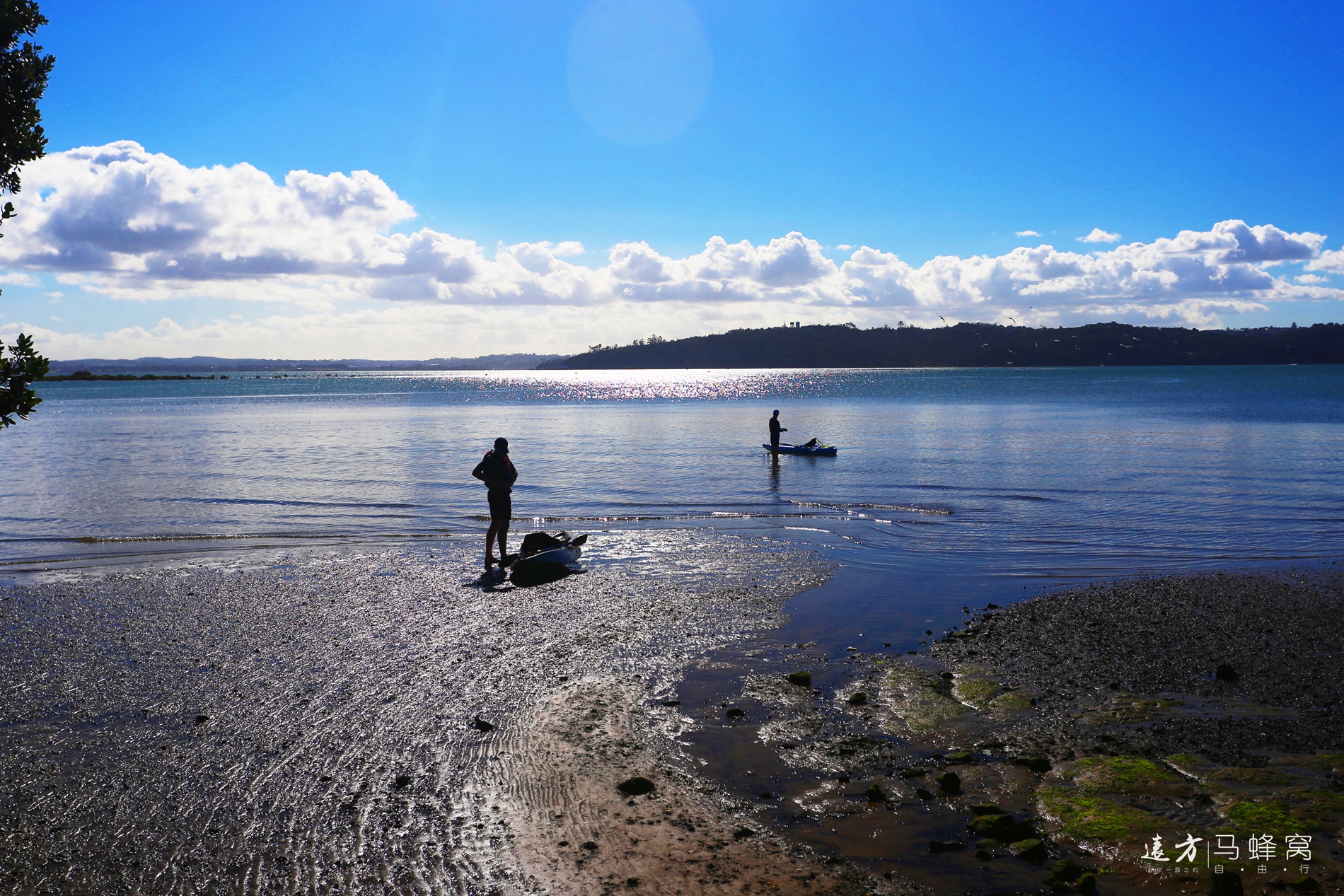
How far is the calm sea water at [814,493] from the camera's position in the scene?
51.3ft

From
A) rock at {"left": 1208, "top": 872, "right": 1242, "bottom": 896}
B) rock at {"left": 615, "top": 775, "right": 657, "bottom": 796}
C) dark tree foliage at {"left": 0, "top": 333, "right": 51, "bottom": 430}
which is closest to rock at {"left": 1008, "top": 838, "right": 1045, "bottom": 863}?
rock at {"left": 1208, "top": 872, "right": 1242, "bottom": 896}

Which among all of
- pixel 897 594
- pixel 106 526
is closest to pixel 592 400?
pixel 106 526

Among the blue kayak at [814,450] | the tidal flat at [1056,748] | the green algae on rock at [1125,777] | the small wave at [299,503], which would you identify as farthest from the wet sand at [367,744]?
the blue kayak at [814,450]

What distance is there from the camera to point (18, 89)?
8766 millimetres

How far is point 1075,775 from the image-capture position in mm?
6523

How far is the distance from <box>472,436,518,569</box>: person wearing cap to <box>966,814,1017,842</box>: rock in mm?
10536

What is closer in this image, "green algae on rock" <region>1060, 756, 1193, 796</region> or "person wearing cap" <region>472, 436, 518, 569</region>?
"green algae on rock" <region>1060, 756, 1193, 796</region>

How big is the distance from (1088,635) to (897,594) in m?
3.04

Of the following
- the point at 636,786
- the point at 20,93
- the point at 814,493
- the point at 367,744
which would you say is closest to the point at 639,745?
the point at 636,786

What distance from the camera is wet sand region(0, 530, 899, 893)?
17.8 feet

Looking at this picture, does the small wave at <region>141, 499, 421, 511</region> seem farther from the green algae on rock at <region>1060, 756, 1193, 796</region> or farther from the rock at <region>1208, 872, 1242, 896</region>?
the rock at <region>1208, 872, 1242, 896</region>

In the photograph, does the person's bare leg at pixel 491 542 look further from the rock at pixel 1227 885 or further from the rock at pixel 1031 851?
the rock at pixel 1227 885

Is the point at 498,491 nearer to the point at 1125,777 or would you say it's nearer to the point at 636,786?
the point at 636,786

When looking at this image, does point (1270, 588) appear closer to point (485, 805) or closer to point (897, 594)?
point (897, 594)
